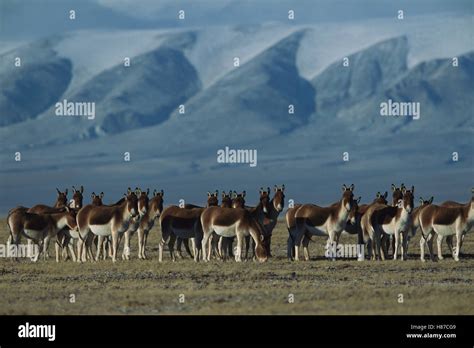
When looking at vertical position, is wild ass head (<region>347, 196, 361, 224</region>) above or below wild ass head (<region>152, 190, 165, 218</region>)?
below

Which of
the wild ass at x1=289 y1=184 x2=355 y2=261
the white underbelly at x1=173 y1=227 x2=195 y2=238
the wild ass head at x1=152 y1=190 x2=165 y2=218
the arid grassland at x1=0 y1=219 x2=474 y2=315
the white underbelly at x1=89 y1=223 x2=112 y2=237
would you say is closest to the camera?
the arid grassland at x1=0 y1=219 x2=474 y2=315

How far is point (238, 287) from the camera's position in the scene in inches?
1174

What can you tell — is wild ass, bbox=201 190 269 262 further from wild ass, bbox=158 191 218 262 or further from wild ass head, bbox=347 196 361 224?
wild ass head, bbox=347 196 361 224

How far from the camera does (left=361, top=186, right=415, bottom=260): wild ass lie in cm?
3709

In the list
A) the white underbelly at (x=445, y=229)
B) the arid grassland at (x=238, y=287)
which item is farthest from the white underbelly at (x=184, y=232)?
the white underbelly at (x=445, y=229)

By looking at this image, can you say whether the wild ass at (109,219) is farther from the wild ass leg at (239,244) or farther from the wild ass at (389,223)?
the wild ass at (389,223)

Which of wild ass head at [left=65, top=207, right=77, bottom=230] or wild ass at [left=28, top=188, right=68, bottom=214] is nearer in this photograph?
wild ass head at [left=65, top=207, right=77, bottom=230]

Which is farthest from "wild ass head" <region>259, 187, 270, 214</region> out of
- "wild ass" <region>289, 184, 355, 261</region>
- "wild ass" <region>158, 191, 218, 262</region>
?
"wild ass" <region>158, 191, 218, 262</region>

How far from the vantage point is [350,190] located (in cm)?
Result: 3806

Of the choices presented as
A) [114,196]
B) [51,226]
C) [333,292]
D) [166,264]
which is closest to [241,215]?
[166,264]

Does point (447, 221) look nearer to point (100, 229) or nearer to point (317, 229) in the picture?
point (317, 229)

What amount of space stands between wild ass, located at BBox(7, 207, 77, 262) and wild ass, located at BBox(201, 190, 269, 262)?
3978 millimetres

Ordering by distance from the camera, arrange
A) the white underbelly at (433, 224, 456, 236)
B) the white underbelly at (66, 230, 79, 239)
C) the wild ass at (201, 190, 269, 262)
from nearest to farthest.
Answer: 1. the wild ass at (201, 190, 269, 262)
2. the white underbelly at (433, 224, 456, 236)
3. the white underbelly at (66, 230, 79, 239)
